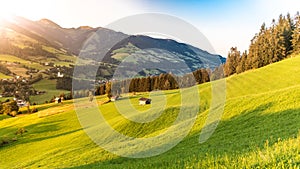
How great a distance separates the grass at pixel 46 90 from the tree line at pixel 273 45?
341 feet

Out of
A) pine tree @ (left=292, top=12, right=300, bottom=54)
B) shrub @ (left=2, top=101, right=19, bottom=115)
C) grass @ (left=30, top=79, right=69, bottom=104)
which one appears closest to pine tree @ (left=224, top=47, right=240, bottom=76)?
pine tree @ (left=292, top=12, right=300, bottom=54)

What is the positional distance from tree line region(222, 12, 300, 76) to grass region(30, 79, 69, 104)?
104 metres

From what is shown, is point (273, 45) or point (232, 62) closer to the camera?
point (273, 45)

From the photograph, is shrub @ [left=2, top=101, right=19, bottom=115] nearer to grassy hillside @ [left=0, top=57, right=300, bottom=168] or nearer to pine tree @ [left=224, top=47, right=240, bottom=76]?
grassy hillside @ [left=0, top=57, right=300, bottom=168]

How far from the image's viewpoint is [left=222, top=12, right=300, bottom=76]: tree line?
93812 mm

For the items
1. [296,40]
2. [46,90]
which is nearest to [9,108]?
[46,90]

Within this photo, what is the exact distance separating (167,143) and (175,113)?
1485 centimetres

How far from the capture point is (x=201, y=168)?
1074 cm

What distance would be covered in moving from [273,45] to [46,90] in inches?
5282

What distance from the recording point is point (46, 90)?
582 ft

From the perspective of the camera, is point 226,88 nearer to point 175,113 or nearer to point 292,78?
point 292,78

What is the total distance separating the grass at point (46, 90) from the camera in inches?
6221

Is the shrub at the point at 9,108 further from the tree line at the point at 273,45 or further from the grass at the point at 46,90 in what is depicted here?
the tree line at the point at 273,45

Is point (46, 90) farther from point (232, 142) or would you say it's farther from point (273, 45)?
point (232, 142)
